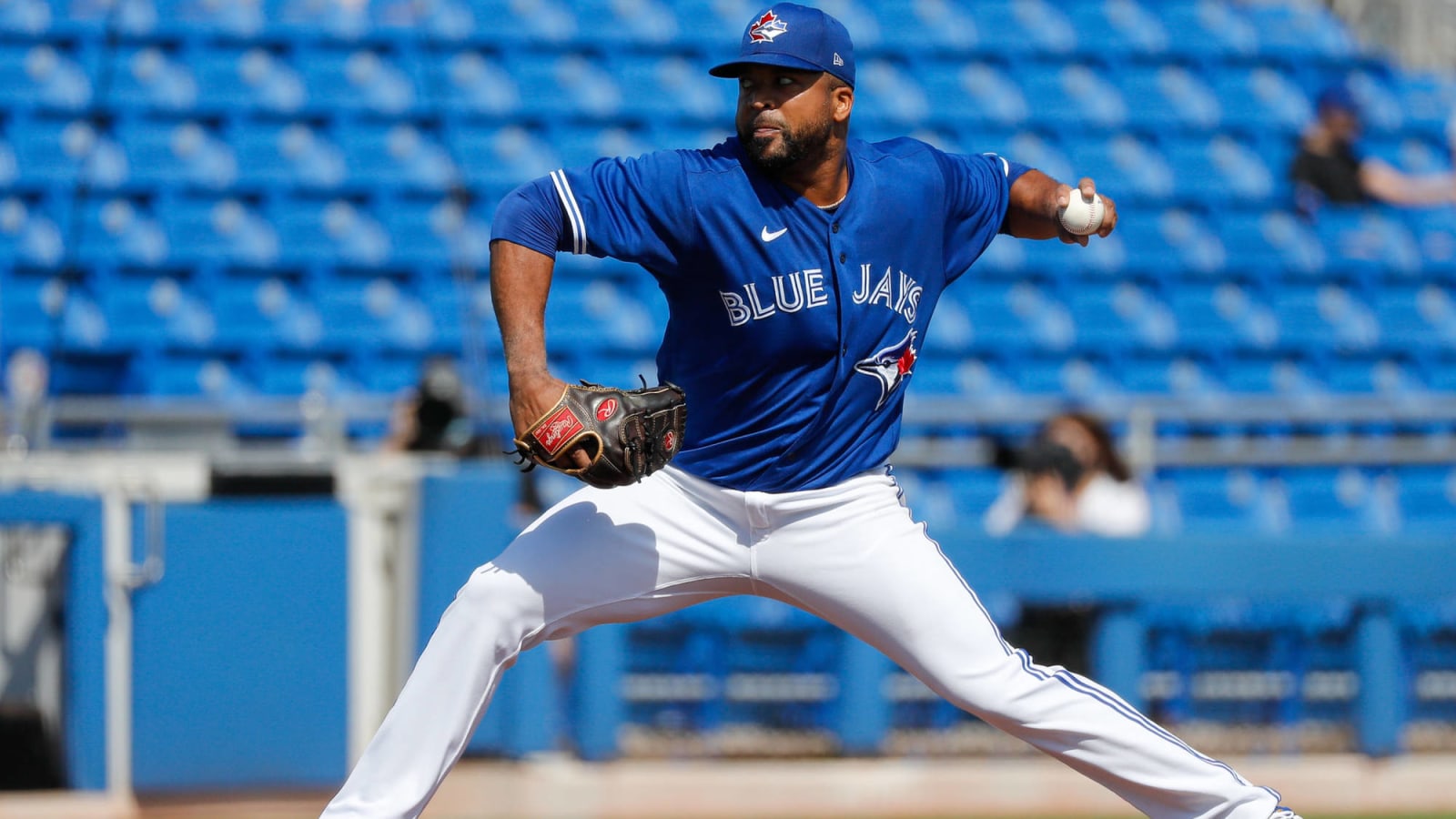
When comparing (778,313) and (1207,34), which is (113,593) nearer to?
(778,313)

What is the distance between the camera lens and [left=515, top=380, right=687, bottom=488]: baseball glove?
303cm

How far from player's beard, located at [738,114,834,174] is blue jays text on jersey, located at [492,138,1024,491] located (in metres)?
0.05

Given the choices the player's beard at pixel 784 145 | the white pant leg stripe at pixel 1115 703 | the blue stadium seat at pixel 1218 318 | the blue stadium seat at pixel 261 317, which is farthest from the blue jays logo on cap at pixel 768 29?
the blue stadium seat at pixel 1218 318

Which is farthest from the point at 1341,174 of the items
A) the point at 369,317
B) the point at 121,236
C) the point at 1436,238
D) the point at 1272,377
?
the point at 121,236

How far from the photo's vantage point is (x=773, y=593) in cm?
351

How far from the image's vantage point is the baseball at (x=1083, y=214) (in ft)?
11.7

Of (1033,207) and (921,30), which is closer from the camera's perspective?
(1033,207)

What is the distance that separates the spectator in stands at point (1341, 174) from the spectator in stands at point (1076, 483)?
4.29 meters

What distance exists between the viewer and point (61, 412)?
23.6 ft

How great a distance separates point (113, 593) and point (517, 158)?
4548 mm

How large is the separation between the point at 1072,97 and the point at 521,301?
26.3 ft

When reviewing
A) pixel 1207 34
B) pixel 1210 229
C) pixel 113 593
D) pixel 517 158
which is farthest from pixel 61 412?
pixel 1207 34

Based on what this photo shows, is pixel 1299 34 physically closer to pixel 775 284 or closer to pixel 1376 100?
pixel 1376 100

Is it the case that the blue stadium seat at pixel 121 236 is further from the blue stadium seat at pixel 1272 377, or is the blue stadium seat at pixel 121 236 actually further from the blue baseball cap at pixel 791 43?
the blue baseball cap at pixel 791 43
